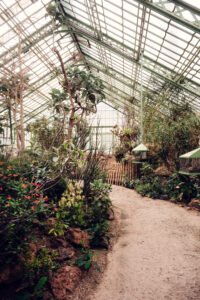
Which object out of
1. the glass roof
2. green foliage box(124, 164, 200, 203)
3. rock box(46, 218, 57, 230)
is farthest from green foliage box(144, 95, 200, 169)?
rock box(46, 218, 57, 230)

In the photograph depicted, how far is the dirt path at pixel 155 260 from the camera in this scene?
1902 millimetres

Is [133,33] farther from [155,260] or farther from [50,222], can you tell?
[155,260]

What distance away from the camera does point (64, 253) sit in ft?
7.55

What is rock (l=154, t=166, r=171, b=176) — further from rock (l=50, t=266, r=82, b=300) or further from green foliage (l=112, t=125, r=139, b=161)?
rock (l=50, t=266, r=82, b=300)

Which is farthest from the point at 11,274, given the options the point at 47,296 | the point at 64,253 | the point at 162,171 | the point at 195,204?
the point at 162,171

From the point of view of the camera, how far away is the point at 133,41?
6.59 meters

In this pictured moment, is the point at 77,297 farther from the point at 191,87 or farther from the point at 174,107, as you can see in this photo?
the point at 174,107

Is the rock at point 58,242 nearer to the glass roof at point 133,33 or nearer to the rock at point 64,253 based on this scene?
the rock at point 64,253

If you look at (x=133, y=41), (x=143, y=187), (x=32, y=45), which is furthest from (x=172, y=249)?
(x=32, y=45)

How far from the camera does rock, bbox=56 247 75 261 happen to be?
2.24 m

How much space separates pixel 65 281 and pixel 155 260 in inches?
45.8

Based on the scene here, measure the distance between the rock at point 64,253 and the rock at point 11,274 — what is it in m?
0.52

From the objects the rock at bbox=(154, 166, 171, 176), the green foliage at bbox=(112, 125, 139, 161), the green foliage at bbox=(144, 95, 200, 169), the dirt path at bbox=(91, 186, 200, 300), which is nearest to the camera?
the dirt path at bbox=(91, 186, 200, 300)

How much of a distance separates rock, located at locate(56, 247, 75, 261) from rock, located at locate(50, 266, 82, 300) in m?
0.15
